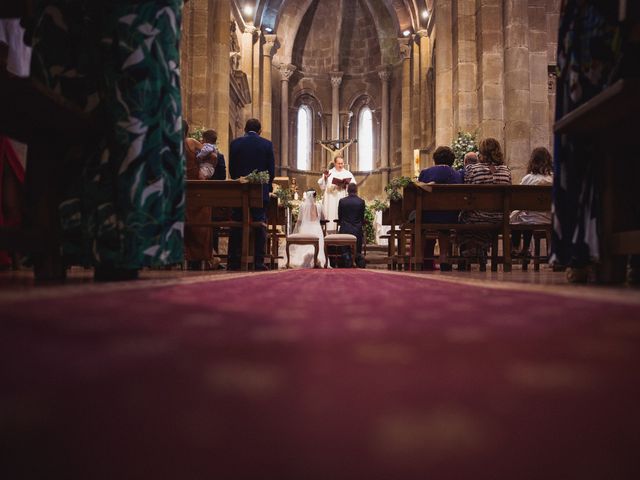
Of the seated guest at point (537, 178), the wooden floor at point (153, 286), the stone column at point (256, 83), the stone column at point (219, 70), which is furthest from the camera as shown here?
the stone column at point (256, 83)

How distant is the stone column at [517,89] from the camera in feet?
33.9

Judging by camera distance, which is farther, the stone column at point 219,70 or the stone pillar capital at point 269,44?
the stone pillar capital at point 269,44

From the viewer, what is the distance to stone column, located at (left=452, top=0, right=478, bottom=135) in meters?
11.4

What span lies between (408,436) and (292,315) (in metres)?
0.64

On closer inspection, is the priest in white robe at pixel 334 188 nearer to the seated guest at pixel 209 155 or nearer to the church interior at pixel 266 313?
the church interior at pixel 266 313

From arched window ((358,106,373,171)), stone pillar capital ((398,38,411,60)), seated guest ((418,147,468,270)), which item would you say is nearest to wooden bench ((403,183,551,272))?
seated guest ((418,147,468,270))

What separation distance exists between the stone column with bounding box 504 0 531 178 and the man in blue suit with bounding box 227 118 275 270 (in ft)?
18.1

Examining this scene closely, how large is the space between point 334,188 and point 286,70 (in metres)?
10.7

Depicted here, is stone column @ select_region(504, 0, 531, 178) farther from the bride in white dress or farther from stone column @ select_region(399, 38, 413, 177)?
stone column @ select_region(399, 38, 413, 177)

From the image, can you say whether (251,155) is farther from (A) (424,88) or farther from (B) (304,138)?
(B) (304,138)

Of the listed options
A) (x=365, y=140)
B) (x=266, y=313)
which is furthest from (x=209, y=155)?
(x=365, y=140)

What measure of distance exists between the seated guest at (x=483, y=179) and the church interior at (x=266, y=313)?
112 millimetres

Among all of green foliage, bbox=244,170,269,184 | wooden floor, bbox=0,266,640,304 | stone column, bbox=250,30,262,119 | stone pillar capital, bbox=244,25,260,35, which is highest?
stone pillar capital, bbox=244,25,260,35

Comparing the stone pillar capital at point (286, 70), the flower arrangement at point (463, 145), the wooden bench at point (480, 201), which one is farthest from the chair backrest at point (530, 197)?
the stone pillar capital at point (286, 70)
